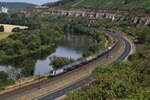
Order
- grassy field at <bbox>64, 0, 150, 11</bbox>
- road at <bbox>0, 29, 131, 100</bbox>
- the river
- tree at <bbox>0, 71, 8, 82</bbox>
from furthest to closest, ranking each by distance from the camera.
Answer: grassy field at <bbox>64, 0, 150, 11</bbox> → the river → tree at <bbox>0, 71, 8, 82</bbox> → road at <bbox>0, 29, 131, 100</bbox>

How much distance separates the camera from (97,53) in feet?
196

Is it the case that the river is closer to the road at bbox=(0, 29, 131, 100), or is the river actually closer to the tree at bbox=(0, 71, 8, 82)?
the tree at bbox=(0, 71, 8, 82)

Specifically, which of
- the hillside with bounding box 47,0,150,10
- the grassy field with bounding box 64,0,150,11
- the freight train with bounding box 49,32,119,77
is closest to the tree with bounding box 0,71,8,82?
the freight train with bounding box 49,32,119,77

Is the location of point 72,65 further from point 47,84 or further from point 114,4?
point 114,4

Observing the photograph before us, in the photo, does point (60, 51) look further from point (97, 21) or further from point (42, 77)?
point (97, 21)

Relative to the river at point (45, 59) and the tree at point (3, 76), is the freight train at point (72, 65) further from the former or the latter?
the tree at point (3, 76)

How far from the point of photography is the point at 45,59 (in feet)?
203

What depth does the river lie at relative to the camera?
43.5m

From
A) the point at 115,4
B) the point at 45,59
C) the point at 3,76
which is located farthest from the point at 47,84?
the point at 115,4

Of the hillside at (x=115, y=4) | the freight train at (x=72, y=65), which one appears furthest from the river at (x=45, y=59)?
the hillside at (x=115, y=4)

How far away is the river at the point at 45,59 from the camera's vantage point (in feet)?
143

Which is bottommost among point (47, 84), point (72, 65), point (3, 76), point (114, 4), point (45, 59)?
point (45, 59)

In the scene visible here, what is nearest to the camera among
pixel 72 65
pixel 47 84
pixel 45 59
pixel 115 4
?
pixel 47 84

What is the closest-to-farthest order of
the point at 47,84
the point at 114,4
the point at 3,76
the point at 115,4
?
the point at 47,84 < the point at 3,76 < the point at 115,4 < the point at 114,4
